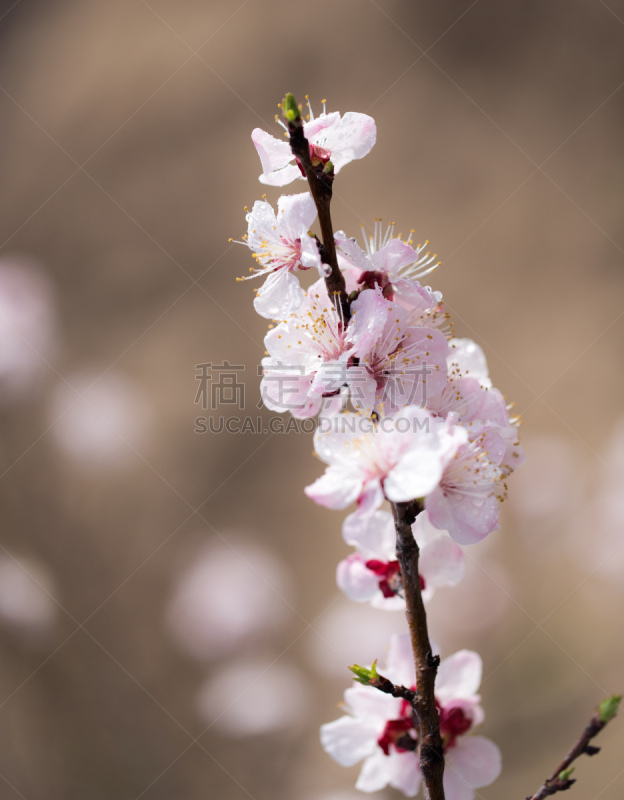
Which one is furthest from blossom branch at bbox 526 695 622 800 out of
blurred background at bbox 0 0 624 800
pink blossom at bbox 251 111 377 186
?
blurred background at bbox 0 0 624 800

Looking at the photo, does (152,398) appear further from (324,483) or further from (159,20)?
(324,483)

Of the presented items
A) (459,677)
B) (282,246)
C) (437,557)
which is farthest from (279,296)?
(459,677)

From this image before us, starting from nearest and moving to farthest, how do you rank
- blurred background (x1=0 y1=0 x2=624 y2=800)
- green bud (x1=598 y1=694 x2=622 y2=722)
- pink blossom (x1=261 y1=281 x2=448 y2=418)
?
green bud (x1=598 y1=694 x2=622 y2=722), pink blossom (x1=261 y1=281 x2=448 y2=418), blurred background (x1=0 y1=0 x2=624 y2=800)

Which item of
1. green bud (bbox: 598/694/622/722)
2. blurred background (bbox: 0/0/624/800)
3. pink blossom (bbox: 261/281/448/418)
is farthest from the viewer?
blurred background (bbox: 0/0/624/800)

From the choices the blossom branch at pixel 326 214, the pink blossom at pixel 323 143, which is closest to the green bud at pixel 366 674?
the blossom branch at pixel 326 214

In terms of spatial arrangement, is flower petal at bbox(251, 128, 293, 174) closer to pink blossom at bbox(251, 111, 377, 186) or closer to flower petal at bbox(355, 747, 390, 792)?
pink blossom at bbox(251, 111, 377, 186)

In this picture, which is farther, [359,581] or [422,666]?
[359,581]

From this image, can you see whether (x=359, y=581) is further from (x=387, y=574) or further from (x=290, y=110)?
(x=290, y=110)
